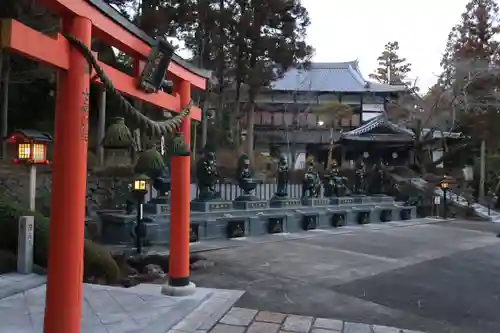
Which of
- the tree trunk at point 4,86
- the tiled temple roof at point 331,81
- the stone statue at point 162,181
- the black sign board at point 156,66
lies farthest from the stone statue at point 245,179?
the tiled temple roof at point 331,81

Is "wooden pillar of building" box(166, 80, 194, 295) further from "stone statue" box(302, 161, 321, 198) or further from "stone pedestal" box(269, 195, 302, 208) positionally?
"stone statue" box(302, 161, 321, 198)

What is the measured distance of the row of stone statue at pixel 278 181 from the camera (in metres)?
12.7

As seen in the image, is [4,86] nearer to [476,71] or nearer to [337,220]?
[337,220]

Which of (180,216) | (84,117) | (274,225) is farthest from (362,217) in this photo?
(84,117)

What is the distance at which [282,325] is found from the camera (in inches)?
190

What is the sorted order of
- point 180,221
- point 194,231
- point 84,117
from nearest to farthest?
point 84,117
point 180,221
point 194,231

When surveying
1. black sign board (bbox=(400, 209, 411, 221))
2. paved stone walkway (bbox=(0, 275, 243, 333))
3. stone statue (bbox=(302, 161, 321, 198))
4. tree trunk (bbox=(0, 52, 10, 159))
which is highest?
tree trunk (bbox=(0, 52, 10, 159))

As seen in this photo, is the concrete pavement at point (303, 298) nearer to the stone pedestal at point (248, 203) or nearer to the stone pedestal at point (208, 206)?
the stone pedestal at point (208, 206)

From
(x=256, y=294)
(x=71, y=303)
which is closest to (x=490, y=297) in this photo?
(x=256, y=294)

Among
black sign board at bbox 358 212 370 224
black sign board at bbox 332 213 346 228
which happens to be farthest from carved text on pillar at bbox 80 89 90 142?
black sign board at bbox 358 212 370 224

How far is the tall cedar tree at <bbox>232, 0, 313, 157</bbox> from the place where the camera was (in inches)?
845

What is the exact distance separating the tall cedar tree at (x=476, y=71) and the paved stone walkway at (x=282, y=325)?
27.0m

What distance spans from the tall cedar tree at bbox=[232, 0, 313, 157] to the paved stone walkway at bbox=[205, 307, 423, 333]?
17.8 metres

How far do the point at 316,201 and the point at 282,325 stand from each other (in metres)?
11.9
